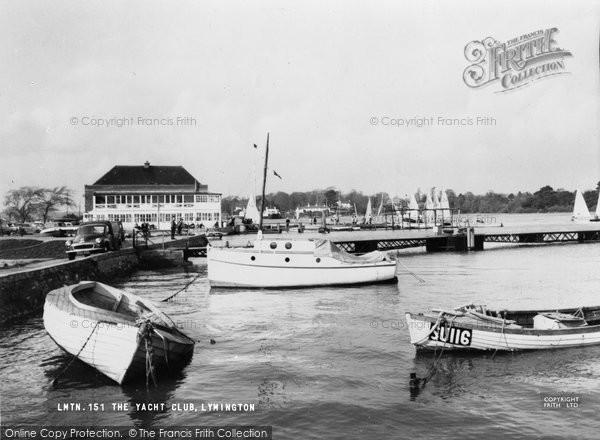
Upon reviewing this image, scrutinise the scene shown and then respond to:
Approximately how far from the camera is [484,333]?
16094 mm

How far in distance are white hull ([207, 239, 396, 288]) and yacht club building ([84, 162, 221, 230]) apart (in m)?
42.6

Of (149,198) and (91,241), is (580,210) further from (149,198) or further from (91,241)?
(91,241)

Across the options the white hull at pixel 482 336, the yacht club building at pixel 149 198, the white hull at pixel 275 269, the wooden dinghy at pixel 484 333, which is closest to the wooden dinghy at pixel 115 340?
the white hull at pixel 482 336

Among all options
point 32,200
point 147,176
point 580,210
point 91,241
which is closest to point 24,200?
point 32,200

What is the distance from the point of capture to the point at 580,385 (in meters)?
13.7

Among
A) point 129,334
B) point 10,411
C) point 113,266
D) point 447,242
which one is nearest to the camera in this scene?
point 10,411

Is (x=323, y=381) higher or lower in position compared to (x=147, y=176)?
lower

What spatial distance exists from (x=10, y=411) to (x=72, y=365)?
9.99 feet

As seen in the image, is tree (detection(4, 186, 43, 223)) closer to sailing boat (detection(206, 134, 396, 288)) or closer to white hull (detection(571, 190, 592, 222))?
sailing boat (detection(206, 134, 396, 288))

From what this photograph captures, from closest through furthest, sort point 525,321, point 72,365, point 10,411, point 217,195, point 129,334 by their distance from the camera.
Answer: point 10,411, point 129,334, point 72,365, point 525,321, point 217,195

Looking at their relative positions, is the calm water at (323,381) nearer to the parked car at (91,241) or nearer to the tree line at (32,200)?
the parked car at (91,241)

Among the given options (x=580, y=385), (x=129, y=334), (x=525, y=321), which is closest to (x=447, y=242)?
(x=525, y=321)

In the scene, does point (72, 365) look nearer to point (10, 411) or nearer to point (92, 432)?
point (10, 411)

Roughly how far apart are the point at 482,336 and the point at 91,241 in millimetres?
27203
